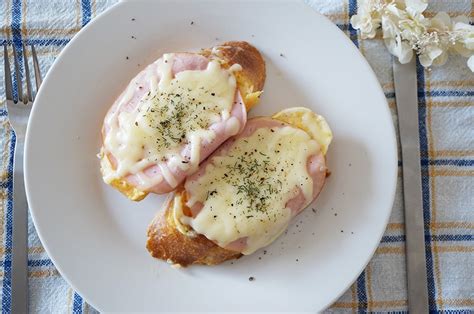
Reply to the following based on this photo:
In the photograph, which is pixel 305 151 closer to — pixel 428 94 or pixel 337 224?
pixel 337 224

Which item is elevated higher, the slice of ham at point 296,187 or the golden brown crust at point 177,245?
the slice of ham at point 296,187

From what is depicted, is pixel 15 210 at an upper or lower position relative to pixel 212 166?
lower

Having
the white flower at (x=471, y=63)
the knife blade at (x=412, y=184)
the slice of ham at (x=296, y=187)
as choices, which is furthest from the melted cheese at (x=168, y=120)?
the white flower at (x=471, y=63)

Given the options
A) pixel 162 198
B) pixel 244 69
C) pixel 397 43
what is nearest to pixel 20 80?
pixel 162 198

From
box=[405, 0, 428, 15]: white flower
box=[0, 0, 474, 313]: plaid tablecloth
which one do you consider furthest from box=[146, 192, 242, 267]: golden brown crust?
box=[405, 0, 428, 15]: white flower

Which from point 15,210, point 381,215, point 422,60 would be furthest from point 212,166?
point 422,60

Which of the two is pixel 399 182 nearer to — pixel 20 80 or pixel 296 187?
pixel 296 187

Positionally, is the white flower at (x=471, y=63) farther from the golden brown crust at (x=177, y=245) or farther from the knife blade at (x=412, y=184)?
the golden brown crust at (x=177, y=245)
